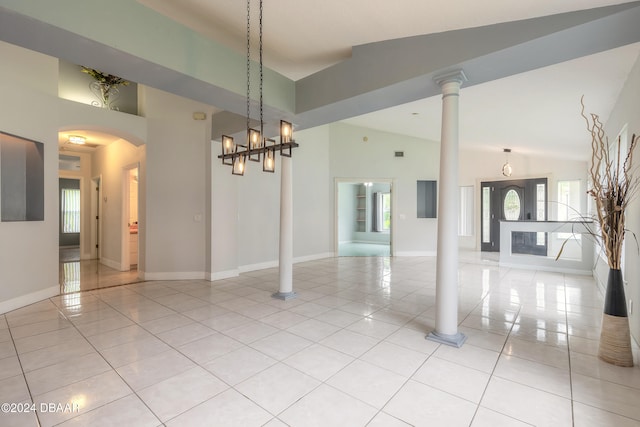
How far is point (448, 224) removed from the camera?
2.98m

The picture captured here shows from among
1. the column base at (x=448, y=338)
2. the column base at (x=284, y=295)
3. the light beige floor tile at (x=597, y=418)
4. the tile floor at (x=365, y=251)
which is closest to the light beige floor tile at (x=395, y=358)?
the column base at (x=448, y=338)

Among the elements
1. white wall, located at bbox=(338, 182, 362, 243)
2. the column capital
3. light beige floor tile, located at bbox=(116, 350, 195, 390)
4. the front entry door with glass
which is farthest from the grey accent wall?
the front entry door with glass

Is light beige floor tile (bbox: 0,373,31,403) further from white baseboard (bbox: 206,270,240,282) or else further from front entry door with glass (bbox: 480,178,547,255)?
front entry door with glass (bbox: 480,178,547,255)

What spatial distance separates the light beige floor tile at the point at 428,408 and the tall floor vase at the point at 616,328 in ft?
5.14

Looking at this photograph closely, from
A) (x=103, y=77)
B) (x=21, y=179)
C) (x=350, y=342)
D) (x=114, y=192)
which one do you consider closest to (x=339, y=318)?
(x=350, y=342)

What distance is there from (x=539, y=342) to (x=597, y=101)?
3.41 meters

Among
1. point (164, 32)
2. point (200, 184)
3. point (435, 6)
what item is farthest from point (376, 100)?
point (200, 184)

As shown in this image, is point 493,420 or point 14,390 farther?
point 14,390

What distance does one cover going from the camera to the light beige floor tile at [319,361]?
2412mm

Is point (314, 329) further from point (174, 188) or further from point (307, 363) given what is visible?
point (174, 188)

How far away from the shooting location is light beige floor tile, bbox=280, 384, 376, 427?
6.04 feet

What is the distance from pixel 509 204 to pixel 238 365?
29.6ft

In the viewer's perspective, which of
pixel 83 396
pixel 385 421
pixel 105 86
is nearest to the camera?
pixel 385 421

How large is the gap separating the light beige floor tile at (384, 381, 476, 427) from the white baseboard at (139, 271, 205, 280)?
4587mm
